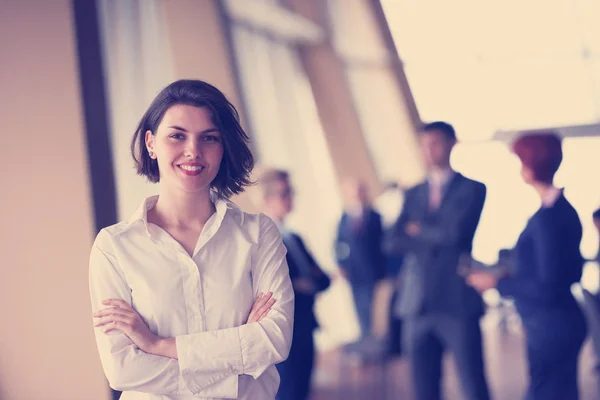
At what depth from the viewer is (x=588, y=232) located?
271 cm

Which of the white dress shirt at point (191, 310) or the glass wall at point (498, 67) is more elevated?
the glass wall at point (498, 67)

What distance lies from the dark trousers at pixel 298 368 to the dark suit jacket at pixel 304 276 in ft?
0.14

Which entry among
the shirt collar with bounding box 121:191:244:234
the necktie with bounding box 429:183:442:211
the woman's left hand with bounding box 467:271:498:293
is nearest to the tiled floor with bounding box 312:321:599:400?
the woman's left hand with bounding box 467:271:498:293

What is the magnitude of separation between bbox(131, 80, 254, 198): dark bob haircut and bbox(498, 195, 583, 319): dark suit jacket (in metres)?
1.36

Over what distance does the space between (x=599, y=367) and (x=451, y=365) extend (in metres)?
0.62

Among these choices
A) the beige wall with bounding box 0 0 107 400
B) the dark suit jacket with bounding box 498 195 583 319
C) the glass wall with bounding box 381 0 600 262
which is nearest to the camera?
the dark suit jacket with bounding box 498 195 583 319

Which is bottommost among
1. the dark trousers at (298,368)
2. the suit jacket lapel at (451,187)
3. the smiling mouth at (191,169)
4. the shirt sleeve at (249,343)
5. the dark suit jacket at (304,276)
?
the dark trousers at (298,368)

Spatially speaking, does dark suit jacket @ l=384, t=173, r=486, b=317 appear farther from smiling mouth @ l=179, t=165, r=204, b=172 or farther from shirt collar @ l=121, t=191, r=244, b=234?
smiling mouth @ l=179, t=165, r=204, b=172

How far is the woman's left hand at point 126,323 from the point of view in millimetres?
1527

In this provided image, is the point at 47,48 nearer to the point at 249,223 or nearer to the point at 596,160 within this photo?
the point at 249,223

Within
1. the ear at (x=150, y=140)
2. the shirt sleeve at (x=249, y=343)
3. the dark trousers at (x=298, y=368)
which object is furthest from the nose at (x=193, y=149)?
the dark trousers at (x=298, y=368)

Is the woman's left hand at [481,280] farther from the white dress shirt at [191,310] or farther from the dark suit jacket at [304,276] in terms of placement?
the white dress shirt at [191,310]

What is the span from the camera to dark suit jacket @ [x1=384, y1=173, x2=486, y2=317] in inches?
111

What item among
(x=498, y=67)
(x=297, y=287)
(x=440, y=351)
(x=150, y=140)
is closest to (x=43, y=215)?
(x=297, y=287)
